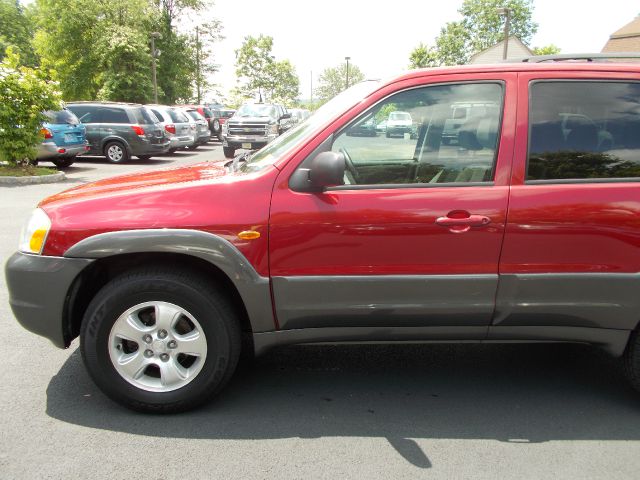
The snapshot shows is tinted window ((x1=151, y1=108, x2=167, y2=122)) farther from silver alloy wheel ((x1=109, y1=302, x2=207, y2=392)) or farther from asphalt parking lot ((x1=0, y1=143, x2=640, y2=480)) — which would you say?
silver alloy wheel ((x1=109, y1=302, x2=207, y2=392))

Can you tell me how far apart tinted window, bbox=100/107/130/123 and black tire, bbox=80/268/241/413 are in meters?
15.6

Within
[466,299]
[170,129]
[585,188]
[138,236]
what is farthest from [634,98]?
[170,129]

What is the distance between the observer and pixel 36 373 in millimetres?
3445

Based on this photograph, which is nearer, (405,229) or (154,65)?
(405,229)

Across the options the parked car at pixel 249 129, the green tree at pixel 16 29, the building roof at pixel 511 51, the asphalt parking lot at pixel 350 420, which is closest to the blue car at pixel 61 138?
the parked car at pixel 249 129

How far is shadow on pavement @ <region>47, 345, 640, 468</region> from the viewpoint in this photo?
113 inches

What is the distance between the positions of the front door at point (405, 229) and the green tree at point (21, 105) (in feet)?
37.1

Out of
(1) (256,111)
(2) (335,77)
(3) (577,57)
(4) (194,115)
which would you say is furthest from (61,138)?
(2) (335,77)

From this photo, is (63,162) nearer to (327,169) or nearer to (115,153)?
(115,153)

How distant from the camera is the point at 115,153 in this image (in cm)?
1733

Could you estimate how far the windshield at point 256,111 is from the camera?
20.6m

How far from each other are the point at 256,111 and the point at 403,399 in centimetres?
1890

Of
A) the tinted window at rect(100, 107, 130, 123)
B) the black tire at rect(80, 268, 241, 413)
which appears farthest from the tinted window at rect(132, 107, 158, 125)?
the black tire at rect(80, 268, 241, 413)

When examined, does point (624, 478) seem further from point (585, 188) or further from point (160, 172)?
point (160, 172)
